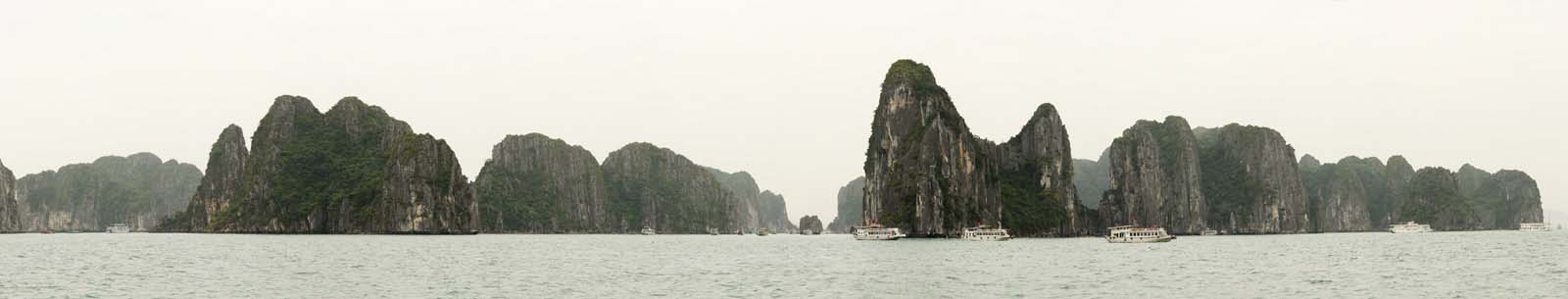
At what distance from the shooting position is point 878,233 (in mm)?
178250

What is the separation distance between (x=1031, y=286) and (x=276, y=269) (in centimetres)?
4696

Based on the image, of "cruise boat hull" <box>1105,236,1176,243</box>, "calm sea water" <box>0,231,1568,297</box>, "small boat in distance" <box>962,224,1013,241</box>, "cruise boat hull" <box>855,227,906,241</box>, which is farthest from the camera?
"small boat in distance" <box>962,224,1013,241</box>

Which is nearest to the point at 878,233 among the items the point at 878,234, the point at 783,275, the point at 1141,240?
the point at 878,234

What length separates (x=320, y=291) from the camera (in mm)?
59281

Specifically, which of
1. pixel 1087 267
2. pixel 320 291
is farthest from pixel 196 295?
pixel 1087 267

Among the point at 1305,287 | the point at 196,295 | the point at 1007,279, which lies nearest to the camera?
the point at 196,295

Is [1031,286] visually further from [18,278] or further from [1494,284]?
[18,278]

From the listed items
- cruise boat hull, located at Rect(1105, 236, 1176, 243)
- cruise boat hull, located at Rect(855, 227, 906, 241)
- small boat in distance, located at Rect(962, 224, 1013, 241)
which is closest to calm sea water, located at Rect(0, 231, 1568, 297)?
cruise boat hull, located at Rect(1105, 236, 1176, 243)

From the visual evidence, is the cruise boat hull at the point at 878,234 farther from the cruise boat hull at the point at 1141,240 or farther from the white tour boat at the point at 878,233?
the cruise boat hull at the point at 1141,240

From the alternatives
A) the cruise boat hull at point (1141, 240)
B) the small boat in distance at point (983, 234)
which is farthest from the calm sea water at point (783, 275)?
the small boat in distance at point (983, 234)

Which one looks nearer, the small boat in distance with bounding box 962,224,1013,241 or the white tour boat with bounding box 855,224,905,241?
the white tour boat with bounding box 855,224,905,241

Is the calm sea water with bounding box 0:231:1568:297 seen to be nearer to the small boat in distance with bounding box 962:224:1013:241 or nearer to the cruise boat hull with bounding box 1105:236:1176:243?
the cruise boat hull with bounding box 1105:236:1176:243

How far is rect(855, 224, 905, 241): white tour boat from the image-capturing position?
17488 centimetres

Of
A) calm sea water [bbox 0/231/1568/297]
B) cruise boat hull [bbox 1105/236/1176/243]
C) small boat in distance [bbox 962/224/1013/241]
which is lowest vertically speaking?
calm sea water [bbox 0/231/1568/297]
